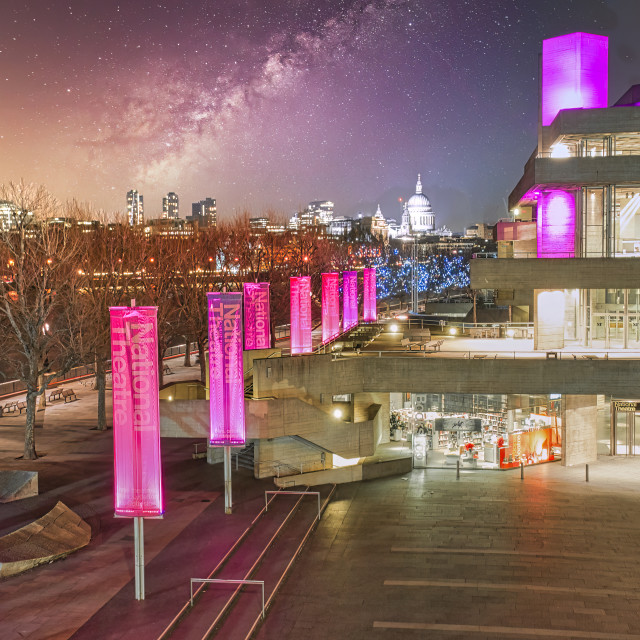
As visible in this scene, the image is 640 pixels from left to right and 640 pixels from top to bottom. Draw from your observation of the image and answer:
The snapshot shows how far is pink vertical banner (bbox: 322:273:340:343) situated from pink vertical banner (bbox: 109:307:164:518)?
22912 mm

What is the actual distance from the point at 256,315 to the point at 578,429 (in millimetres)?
14389

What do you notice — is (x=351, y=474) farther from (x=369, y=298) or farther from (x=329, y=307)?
(x=369, y=298)

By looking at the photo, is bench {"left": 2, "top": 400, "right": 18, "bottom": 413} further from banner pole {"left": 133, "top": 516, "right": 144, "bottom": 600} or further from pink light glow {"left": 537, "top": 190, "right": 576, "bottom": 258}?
pink light glow {"left": 537, "top": 190, "right": 576, "bottom": 258}

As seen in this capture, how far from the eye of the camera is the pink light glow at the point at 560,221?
35312 mm

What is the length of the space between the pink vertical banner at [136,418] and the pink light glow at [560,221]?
23.5 m

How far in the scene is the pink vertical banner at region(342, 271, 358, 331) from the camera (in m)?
49.7

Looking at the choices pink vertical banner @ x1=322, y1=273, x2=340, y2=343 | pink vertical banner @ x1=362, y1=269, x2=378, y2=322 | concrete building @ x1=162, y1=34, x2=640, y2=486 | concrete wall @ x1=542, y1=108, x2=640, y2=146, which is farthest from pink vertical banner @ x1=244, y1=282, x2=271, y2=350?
pink vertical banner @ x1=362, y1=269, x2=378, y2=322

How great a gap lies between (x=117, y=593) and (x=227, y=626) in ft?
10.9

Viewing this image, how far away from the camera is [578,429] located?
31375 mm

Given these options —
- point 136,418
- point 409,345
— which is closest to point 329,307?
point 409,345

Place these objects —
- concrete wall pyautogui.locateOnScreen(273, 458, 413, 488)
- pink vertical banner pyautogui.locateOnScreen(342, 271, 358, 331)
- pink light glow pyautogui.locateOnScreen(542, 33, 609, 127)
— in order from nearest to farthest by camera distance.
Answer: concrete wall pyautogui.locateOnScreen(273, 458, 413, 488) < pink light glow pyautogui.locateOnScreen(542, 33, 609, 127) < pink vertical banner pyautogui.locateOnScreen(342, 271, 358, 331)

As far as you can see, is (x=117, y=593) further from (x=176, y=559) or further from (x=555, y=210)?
(x=555, y=210)

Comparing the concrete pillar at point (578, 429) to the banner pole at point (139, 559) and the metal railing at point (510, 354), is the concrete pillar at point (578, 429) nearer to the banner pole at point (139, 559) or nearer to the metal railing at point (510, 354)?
the metal railing at point (510, 354)

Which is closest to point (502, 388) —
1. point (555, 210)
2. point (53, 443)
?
point (555, 210)
